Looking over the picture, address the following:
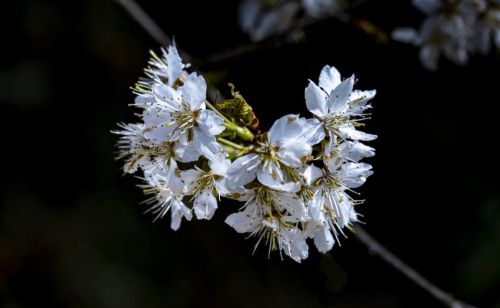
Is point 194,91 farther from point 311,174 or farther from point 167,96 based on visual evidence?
point 311,174

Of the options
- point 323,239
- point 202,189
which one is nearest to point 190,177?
point 202,189

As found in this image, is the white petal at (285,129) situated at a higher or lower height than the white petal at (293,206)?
higher

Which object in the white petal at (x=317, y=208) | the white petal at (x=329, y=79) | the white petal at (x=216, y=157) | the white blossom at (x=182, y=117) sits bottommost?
the white petal at (x=317, y=208)

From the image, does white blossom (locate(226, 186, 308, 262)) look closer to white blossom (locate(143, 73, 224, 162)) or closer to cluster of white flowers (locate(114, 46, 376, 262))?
cluster of white flowers (locate(114, 46, 376, 262))
